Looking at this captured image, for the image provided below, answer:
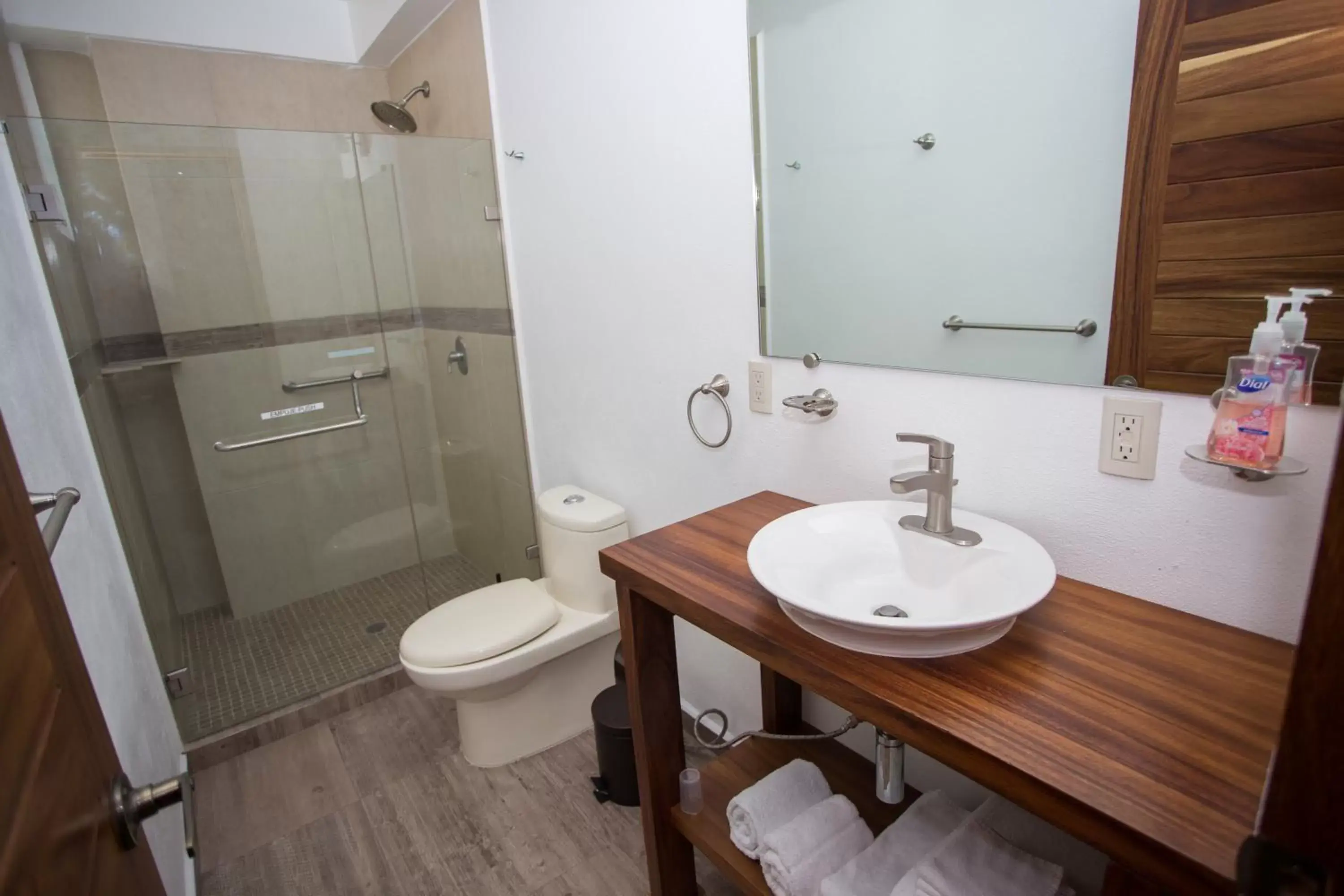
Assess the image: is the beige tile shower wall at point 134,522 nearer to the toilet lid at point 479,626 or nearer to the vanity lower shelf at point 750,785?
the toilet lid at point 479,626

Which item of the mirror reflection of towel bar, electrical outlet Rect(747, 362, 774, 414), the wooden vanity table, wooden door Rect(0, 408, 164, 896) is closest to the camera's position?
wooden door Rect(0, 408, 164, 896)

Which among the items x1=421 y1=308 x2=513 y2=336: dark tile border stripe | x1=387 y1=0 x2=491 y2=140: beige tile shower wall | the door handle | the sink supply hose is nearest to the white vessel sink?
the sink supply hose

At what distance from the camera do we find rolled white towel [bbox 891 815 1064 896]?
3.27 ft

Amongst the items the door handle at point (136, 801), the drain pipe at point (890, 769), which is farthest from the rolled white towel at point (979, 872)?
the door handle at point (136, 801)

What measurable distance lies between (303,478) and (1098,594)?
2633 millimetres

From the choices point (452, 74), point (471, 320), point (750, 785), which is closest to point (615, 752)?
point (750, 785)

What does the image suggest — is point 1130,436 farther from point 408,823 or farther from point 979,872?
point 408,823

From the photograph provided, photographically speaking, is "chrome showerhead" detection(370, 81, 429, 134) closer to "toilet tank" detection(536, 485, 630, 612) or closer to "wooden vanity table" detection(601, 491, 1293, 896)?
"toilet tank" detection(536, 485, 630, 612)

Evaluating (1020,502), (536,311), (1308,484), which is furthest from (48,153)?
(1308,484)

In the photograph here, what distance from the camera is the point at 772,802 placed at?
130cm

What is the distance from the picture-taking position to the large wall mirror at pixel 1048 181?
0.83m

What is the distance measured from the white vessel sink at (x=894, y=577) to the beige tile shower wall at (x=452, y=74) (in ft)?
6.16

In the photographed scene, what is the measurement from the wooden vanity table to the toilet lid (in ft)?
2.02

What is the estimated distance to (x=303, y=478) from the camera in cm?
267
